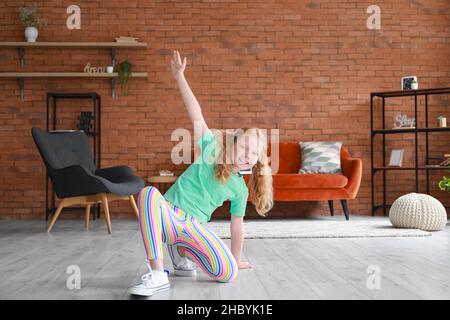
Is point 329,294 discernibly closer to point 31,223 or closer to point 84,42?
point 31,223

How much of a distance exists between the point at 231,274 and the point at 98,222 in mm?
3265

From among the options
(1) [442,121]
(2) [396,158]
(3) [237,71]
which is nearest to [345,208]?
(2) [396,158]

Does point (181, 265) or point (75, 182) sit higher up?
point (75, 182)

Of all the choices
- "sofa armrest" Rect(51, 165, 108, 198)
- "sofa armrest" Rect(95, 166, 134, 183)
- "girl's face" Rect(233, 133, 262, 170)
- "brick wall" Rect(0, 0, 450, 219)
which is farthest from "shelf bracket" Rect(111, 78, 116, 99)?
"girl's face" Rect(233, 133, 262, 170)

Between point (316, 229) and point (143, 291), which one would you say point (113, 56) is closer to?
point (316, 229)

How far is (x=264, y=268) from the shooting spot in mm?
2592

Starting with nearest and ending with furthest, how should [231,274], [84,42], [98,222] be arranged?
1. [231,274]
2. [98,222]
3. [84,42]

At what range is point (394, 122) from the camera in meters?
5.90

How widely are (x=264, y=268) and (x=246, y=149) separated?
732 millimetres

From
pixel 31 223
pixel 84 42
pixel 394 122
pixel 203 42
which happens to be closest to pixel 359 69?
pixel 394 122

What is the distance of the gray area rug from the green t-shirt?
5.47 feet

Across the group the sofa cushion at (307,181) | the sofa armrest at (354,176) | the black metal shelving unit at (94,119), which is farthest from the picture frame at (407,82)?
the black metal shelving unit at (94,119)

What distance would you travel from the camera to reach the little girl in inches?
82.5

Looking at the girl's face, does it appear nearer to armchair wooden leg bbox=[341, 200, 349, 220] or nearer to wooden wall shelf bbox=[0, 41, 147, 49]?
armchair wooden leg bbox=[341, 200, 349, 220]
